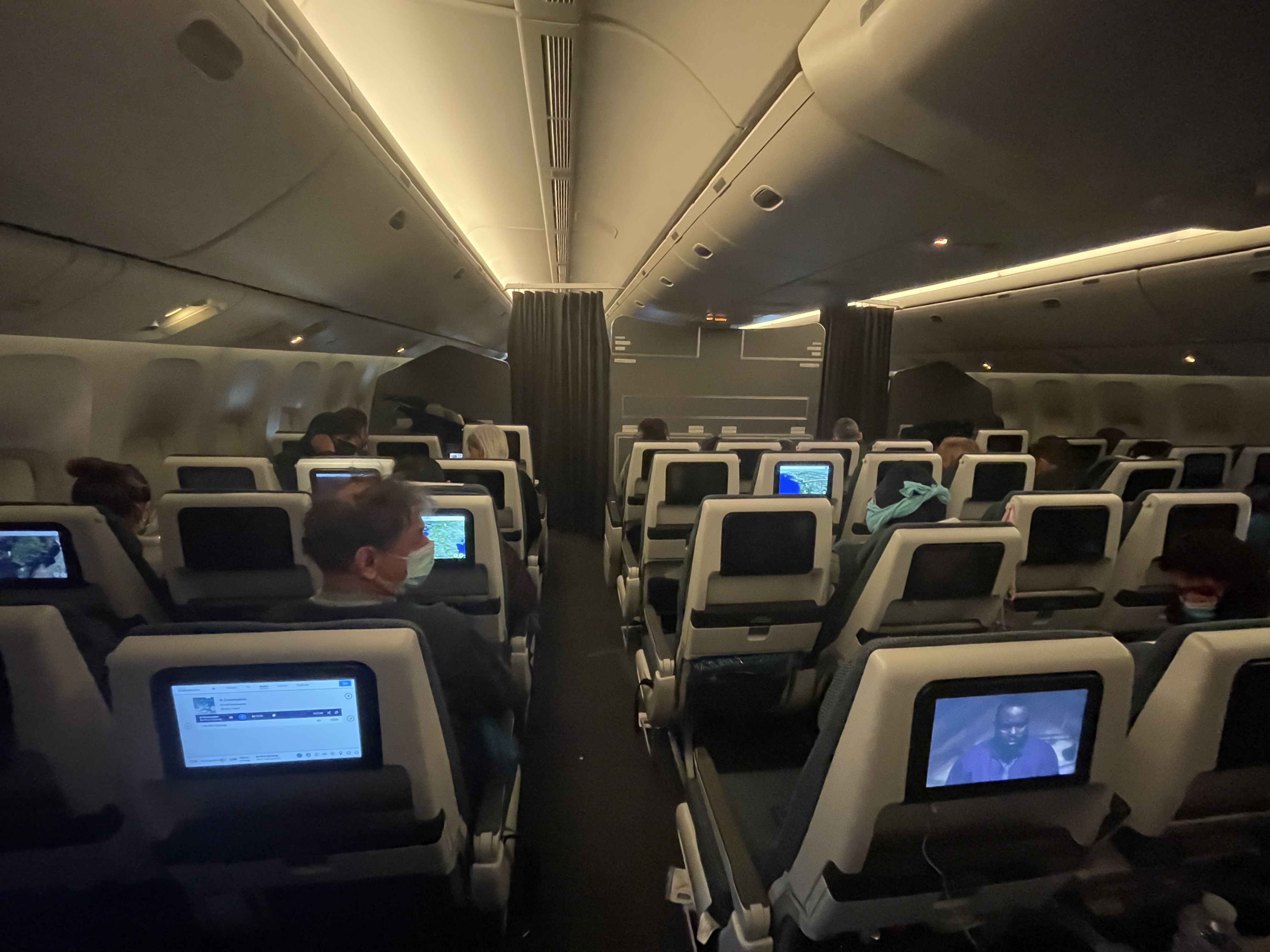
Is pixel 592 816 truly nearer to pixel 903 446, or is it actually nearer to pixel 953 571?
pixel 953 571

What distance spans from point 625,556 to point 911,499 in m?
2.24

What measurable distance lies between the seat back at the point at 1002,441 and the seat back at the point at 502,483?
643 centimetres

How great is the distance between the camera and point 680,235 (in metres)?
3.76

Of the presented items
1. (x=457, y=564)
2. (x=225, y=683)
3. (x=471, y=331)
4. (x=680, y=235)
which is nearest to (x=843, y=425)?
(x=680, y=235)

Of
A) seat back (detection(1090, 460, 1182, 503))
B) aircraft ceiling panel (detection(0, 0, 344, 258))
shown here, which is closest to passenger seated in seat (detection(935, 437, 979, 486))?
seat back (detection(1090, 460, 1182, 503))

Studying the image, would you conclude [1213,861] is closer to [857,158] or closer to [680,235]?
[857,158]

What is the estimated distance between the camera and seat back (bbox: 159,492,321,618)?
89.3 inches

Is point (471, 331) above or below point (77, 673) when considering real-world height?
above

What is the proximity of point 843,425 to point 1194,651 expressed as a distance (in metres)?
5.08

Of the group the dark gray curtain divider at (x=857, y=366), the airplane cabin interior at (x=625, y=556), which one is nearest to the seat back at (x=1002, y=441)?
the dark gray curtain divider at (x=857, y=366)

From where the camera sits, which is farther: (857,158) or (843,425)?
(843,425)

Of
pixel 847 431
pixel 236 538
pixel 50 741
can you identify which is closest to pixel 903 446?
pixel 847 431

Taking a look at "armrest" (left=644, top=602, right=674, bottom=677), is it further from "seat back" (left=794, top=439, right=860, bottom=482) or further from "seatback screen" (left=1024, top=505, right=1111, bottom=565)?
"seat back" (left=794, top=439, right=860, bottom=482)

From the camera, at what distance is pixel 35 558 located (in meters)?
2.05
